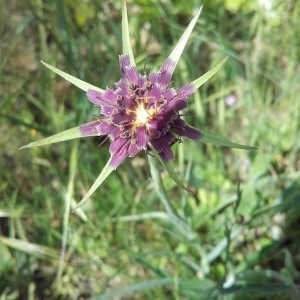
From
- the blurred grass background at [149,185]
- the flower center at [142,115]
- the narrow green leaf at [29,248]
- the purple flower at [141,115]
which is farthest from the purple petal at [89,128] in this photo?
the narrow green leaf at [29,248]

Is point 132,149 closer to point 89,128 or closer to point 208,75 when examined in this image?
point 89,128

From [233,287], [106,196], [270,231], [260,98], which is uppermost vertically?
[260,98]

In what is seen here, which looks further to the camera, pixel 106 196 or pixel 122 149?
pixel 106 196

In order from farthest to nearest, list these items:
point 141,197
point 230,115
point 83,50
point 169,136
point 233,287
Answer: point 83,50 < point 230,115 < point 141,197 < point 233,287 < point 169,136

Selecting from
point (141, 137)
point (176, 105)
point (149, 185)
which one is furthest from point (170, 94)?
point (149, 185)

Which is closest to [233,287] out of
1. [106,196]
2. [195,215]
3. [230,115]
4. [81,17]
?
[195,215]

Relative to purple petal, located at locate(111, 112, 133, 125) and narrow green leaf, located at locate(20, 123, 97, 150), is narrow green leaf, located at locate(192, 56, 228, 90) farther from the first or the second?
narrow green leaf, located at locate(20, 123, 97, 150)

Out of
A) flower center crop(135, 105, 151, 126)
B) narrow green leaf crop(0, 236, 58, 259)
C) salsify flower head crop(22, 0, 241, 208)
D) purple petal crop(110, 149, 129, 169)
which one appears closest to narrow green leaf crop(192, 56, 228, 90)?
salsify flower head crop(22, 0, 241, 208)

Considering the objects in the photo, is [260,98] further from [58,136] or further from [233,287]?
[58,136]

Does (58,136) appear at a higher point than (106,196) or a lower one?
lower
